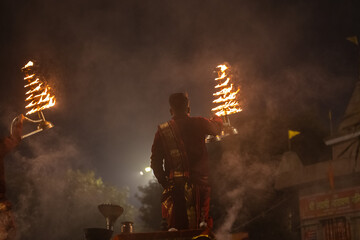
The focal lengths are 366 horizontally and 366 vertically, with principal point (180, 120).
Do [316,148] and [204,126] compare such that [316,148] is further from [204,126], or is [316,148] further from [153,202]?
[204,126]

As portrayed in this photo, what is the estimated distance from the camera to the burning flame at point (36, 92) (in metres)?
7.86

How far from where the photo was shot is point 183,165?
487cm

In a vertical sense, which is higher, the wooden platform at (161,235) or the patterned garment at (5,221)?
the patterned garment at (5,221)

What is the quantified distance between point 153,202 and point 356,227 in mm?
17999

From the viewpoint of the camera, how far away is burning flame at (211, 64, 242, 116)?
277 inches

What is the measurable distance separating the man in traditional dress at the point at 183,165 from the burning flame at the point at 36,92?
3794 mm

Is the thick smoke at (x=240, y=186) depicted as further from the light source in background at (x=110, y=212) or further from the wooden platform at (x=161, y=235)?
the wooden platform at (x=161, y=235)

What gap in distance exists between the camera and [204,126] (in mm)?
5121

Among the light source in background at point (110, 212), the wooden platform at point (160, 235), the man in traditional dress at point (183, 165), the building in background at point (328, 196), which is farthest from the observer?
the building in background at point (328, 196)

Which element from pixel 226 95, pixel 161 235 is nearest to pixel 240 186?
pixel 226 95

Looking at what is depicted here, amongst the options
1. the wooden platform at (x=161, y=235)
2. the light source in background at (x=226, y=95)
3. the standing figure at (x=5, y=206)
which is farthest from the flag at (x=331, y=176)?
the wooden platform at (x=161, y=235)

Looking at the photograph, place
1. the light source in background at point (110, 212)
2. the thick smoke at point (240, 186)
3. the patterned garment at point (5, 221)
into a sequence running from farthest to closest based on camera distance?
the thick smoke at point (240, 186) < the light source in background at point (110, 212) < the patterned garment at point (5, 221)

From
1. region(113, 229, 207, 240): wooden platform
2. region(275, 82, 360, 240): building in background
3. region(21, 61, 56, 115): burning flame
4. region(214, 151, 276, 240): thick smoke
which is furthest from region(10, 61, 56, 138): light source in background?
region(214, 151, 276, 240): thick smoke

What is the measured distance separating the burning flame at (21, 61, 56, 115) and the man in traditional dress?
3794 millimetres
